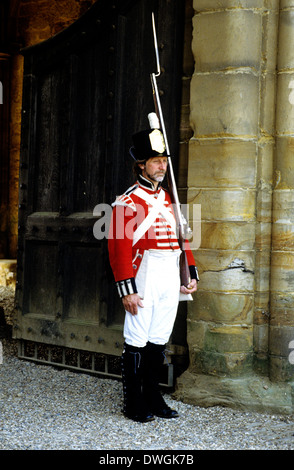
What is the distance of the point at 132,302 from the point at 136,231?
0.41m

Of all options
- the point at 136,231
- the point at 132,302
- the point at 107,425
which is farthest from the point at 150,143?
the point at 107,425

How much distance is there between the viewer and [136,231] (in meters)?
3.82

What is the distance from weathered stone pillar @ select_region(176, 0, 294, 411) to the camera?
13.4 feet

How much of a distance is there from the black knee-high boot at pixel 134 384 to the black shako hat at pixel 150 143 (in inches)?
43.9

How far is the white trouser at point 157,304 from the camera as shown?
12.5ft

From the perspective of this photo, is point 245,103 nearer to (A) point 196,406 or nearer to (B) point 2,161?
(A) point 196,406

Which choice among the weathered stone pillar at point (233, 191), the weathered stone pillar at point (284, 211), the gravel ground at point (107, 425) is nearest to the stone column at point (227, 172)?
the weathered stone pillar at point (233, 191)

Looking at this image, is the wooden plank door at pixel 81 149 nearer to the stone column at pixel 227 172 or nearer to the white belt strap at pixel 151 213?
the stone column at pixel 227 172

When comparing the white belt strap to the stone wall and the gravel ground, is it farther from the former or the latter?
the stone wall

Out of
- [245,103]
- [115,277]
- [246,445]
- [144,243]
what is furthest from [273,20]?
[246,445]

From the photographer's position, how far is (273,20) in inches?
164

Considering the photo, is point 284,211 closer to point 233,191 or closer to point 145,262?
point 233,191

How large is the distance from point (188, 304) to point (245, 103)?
1321 millimetres
